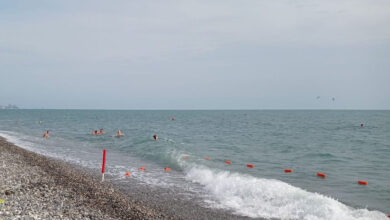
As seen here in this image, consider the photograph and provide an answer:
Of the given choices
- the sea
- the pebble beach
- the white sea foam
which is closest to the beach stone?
the pebble beach

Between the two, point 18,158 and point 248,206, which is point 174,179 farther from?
point 18,158

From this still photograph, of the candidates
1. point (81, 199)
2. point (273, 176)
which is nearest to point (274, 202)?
point (273, 176)

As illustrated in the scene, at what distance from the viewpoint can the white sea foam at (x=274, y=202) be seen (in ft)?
37.0

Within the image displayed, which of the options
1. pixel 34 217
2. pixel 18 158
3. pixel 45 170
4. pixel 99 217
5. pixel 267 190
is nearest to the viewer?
pixel 34 217

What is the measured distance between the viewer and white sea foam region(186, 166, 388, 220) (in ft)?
37.0

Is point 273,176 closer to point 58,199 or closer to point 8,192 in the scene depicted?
point 58,199

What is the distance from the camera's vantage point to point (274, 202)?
41.2ft

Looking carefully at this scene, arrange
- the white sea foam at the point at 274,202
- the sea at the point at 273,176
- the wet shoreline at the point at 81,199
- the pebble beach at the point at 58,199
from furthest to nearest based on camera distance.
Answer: the sea at the point at 273,176 < the white sea foam at the point at 274,202 < the wet shoreline at the point at 81,199 < the pebble beach at the point at 58,199

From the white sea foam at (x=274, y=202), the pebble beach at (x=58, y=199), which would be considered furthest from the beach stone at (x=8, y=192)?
the white sea foam at (x=274, y=202)

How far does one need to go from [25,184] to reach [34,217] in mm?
3916

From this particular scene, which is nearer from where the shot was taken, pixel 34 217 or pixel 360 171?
pixel 34 217

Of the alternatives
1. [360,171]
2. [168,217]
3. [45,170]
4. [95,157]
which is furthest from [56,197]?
[360,171]

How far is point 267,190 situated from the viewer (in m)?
13.8

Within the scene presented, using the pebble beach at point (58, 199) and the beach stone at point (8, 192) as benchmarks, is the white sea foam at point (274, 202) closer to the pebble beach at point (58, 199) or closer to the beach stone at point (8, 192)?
the pebble beach at point (58, 199)
